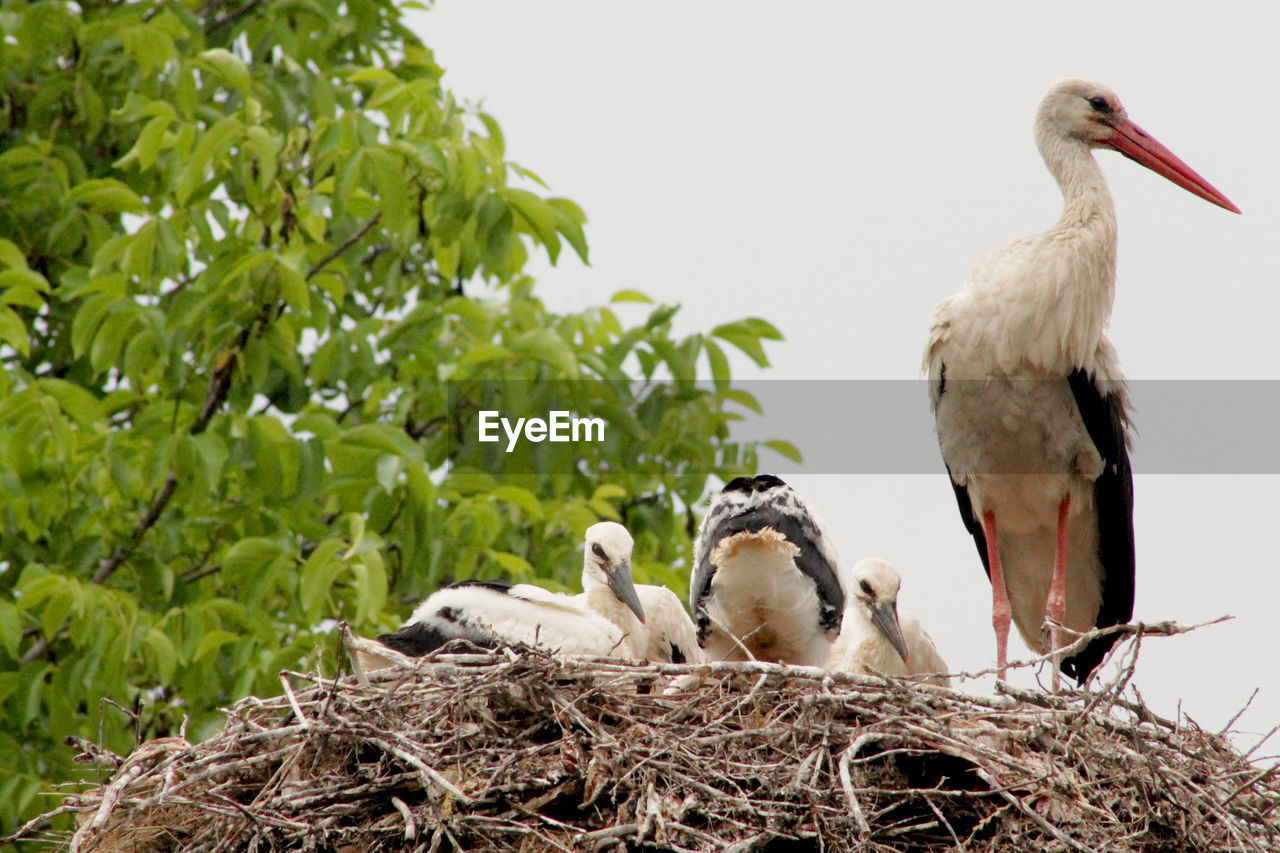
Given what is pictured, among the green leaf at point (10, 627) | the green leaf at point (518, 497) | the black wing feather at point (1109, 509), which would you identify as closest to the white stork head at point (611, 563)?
the green leaf at point (518, 497)

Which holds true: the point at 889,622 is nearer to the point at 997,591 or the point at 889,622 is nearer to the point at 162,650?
the point at 997,591

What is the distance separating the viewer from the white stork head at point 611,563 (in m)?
5.50

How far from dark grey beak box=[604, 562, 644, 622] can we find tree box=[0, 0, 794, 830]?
1.09m

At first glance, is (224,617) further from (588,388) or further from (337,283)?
(588,388)

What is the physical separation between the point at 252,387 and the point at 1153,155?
3.94 meters

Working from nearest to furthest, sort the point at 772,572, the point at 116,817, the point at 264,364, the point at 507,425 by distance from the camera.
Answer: the point at 116,817 → the point at 772,572 → the point at 264,364 → the point at 507,425

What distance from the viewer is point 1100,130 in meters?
6.20

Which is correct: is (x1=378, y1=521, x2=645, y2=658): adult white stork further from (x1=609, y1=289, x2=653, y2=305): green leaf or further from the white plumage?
(x1=609, y1=289, x2=653, y2=305): green leaf

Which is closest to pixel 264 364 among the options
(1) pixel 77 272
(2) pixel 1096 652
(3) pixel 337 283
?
(3) pixel 337 283

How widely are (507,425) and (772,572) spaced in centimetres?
305

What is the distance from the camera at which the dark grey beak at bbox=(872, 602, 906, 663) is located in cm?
534

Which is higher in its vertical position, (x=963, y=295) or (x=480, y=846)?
→ (x=963, y=295)

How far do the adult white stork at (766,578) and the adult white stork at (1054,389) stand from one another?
2.67ft

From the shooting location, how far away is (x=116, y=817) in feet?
13.8
